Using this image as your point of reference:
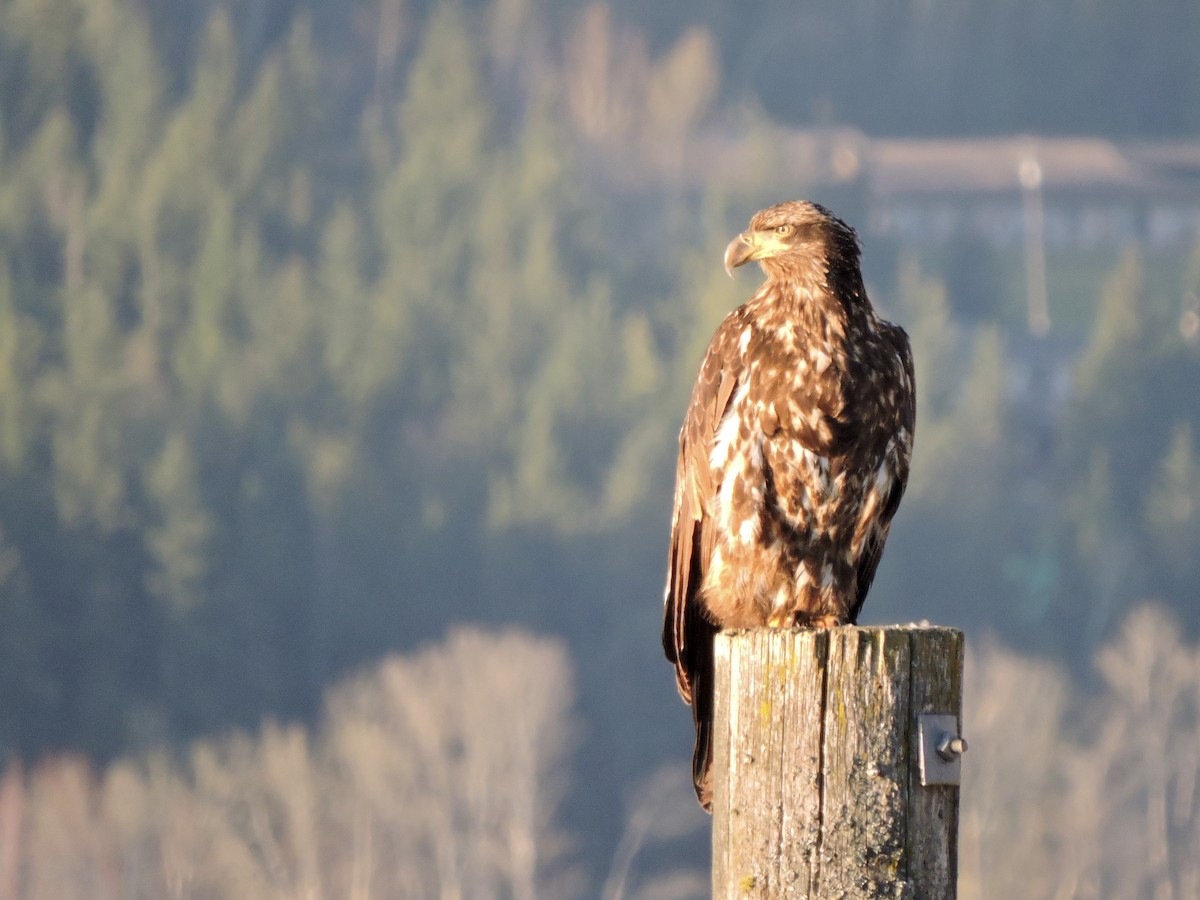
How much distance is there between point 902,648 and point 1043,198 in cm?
8478

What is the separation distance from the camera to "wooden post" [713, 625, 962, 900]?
4707 mm

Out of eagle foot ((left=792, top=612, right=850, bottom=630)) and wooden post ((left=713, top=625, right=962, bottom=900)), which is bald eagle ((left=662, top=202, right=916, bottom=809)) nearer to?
eagle foot ((left=792, top=612, right=850, bottom=630))

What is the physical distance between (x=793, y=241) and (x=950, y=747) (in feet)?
9.27

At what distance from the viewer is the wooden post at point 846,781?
471 centimetres

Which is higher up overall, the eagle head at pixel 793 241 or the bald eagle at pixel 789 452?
the eagle head at pixel 793 241

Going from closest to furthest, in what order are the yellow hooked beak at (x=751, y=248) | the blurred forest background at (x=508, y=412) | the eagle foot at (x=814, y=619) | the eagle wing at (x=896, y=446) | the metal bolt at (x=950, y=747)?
the metal bolt at (x=950, y=747), the eagle wing at (x=896, y=446), the eagle foot at (x=814, y=619), the yellow hooked beak at (x=751, y=248), the blurred forest background at (x=508, y=412)

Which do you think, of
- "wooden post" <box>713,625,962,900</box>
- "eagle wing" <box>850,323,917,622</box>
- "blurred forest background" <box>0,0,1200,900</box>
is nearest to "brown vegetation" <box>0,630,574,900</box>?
"blurred forest background" <box>0,0,1200,900</box>

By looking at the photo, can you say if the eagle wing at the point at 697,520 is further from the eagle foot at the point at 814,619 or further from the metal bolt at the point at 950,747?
the metal bolt at the point at 950,747

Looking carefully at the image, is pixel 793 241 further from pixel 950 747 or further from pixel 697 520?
pixel 950 747

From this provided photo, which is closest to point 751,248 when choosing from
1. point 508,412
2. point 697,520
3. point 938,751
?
point 697,520

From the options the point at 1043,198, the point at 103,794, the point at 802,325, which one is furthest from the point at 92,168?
the point at 802,325

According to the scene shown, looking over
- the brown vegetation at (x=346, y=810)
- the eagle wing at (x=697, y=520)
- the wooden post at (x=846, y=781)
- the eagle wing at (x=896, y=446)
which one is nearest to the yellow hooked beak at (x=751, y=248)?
the eagle wing at (x=697, y=520)

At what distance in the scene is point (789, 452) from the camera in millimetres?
6812

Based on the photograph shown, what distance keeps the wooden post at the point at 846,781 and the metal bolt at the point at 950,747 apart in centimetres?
6
